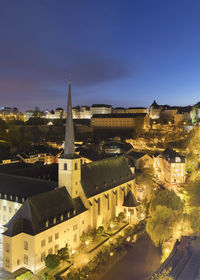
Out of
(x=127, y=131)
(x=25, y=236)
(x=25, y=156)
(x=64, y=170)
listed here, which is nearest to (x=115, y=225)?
(x=64, y=170)

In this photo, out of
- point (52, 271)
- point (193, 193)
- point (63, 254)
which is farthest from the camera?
point (193, 193)

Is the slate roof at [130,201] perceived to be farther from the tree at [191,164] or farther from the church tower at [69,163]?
the tree at [191,164]

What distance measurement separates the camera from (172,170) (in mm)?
73000

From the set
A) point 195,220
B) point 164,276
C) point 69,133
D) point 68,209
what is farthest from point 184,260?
point 69,133

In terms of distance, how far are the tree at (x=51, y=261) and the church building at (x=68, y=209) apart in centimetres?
128

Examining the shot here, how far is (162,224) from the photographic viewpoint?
126ft

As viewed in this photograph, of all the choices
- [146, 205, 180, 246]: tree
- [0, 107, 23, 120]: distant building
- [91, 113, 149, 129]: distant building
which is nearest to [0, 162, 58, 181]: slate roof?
[146, 205, 180, 246]: tree

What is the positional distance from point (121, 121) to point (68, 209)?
121 m

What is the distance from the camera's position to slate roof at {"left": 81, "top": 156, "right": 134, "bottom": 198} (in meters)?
41.1

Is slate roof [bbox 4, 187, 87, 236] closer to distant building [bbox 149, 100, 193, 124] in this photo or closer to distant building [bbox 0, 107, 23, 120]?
distant building [bbox 149, 100, 193, 124]

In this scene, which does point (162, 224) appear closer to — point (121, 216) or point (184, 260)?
point (184, 260)

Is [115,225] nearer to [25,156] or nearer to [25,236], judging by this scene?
[25,236]

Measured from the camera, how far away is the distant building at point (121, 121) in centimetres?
14650

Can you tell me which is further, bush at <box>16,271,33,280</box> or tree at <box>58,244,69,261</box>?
tree at <box>58,244,69,261</box>
